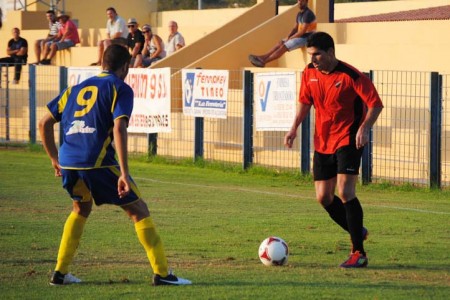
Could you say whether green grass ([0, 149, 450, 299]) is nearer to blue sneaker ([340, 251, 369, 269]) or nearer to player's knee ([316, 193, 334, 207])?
blue sneaker ([340, 251, 369, 269])

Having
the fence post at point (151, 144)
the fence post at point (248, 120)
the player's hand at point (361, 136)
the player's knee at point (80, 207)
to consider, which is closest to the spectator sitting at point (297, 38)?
the fence post at point (151, 144)

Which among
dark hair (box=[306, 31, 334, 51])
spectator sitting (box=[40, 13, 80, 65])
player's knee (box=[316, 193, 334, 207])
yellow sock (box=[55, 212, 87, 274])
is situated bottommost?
yellow sock (box=[55, 212, 87, 274])

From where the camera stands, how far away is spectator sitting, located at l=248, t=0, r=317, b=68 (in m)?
23.7

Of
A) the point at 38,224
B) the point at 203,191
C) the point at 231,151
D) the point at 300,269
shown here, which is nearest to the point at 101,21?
the point at 231,151

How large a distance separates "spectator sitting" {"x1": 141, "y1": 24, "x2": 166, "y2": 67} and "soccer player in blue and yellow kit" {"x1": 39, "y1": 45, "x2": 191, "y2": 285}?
17555 millimetres

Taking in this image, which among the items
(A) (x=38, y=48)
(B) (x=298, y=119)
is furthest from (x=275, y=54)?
(B) (x=298, y=119)

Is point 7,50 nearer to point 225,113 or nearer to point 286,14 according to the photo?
point 286,14

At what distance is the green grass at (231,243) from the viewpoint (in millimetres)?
8922

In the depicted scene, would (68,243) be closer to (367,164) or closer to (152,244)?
(152,244)

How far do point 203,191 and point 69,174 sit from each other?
27.3 feet

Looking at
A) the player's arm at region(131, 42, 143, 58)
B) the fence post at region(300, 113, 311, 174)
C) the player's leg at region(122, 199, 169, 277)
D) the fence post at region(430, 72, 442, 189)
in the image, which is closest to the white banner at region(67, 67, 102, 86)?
the player's arm at region(131, 42, 143, 58)

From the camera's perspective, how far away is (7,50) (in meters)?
30.9

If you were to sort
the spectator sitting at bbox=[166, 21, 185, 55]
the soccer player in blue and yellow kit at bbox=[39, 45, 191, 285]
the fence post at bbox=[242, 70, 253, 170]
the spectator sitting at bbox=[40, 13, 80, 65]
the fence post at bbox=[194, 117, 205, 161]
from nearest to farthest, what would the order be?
the soccer player in blue and yellow kit at bbox=[39, 45, 191, 285], the fence post at bbox=[242, 70, 253, 170], the fence post at bbox=[194, 117, 205, 161], the spectator sitting at bbox=[166, 21, 185, 55], the spectator sitting at bbox=[40, 13, 80, 65]

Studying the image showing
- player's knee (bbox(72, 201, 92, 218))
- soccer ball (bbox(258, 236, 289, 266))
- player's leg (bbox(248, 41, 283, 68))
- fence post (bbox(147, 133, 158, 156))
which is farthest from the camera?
player's leg (bbox(248, 41, 283, 68))
